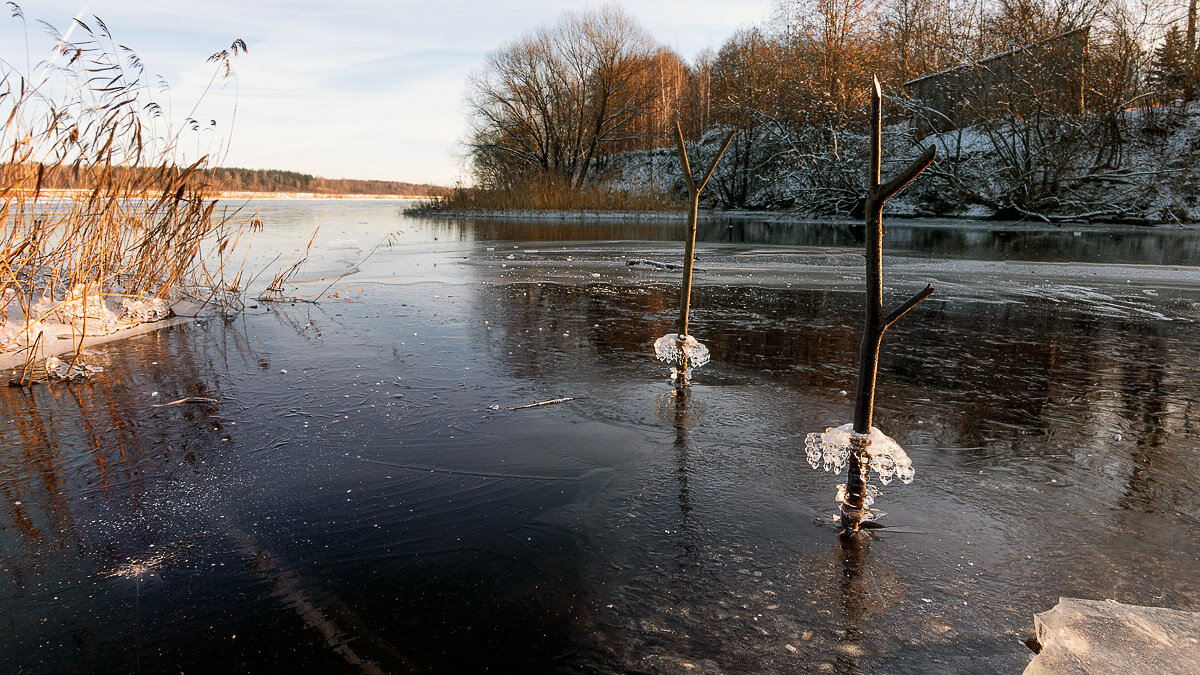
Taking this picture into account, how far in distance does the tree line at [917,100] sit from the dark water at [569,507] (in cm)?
1038

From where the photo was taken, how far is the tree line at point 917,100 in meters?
21.1

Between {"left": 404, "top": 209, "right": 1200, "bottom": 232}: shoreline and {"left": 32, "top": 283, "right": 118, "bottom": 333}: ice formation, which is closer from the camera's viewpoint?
{"left": 32, "top": 283, "right": 118, "bottom": 333}: ice formation

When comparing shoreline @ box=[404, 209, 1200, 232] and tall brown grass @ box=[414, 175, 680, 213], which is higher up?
tall brown grass @ box=[414, 175, 680, 213]

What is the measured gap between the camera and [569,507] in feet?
8.11

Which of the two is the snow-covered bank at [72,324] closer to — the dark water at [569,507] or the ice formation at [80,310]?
the ice formation at [80,310]

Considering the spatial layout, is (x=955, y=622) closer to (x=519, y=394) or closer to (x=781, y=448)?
(x=781, y=448)

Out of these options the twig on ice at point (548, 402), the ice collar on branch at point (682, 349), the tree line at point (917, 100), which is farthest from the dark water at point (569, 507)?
the tree line at point (917, 100)

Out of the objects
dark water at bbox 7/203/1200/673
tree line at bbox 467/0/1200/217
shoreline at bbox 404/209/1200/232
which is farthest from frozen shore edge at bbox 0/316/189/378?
shoreline at bbox 404/209/1200/232

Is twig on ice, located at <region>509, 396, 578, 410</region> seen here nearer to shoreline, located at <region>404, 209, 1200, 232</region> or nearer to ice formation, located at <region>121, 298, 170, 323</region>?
ice formation, located at <region>121, 298, 170, 323</region>

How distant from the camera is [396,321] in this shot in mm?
5969

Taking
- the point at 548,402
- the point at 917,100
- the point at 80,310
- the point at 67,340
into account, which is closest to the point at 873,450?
the point at 548,402

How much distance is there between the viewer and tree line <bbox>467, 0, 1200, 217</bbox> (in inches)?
831

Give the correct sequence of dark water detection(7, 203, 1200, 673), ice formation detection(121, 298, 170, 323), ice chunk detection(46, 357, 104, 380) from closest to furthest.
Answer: dark water detection(7, 203, 1200, 673)
ice chunk detection(46, 357, 104, 380)
ice formation detection(121, 298, 170, 323)

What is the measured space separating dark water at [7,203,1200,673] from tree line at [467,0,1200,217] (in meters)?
10.4
